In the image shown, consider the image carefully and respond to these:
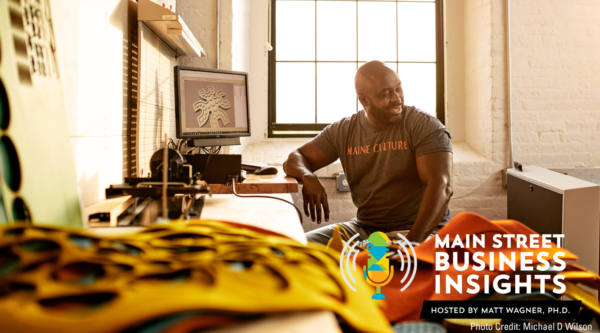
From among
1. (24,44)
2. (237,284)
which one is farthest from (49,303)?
(24,44)

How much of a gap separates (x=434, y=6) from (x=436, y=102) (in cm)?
87

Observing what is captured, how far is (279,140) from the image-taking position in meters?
3.25

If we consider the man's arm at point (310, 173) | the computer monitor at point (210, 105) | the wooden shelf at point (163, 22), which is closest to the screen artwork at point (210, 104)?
the computer monitor at point (210, 105)

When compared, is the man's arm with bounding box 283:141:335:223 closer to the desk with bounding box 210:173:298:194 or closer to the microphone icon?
the desk with bounding box 210:173:298:194

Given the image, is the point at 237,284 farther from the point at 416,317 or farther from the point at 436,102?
the point at 436,102

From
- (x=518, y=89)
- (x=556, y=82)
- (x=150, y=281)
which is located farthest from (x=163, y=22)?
(x=556, y=82)

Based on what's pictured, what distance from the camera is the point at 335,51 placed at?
10.9ft

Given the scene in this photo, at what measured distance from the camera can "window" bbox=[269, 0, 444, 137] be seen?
329cm

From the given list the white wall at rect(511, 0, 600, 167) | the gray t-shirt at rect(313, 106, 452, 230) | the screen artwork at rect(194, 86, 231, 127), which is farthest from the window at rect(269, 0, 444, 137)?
the gray t-shirt at rect(313, 106, 452, 230)

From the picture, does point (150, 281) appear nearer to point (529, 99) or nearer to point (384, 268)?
point (384, 268)

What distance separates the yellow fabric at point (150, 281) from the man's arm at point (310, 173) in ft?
4.08

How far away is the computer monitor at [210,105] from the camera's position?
192 centimetres

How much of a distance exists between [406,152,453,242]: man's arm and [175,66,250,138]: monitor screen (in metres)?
1.11

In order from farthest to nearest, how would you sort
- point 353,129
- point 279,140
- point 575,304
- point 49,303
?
point 279,140 → point 353,129 → point 575,304 → point 49,303
